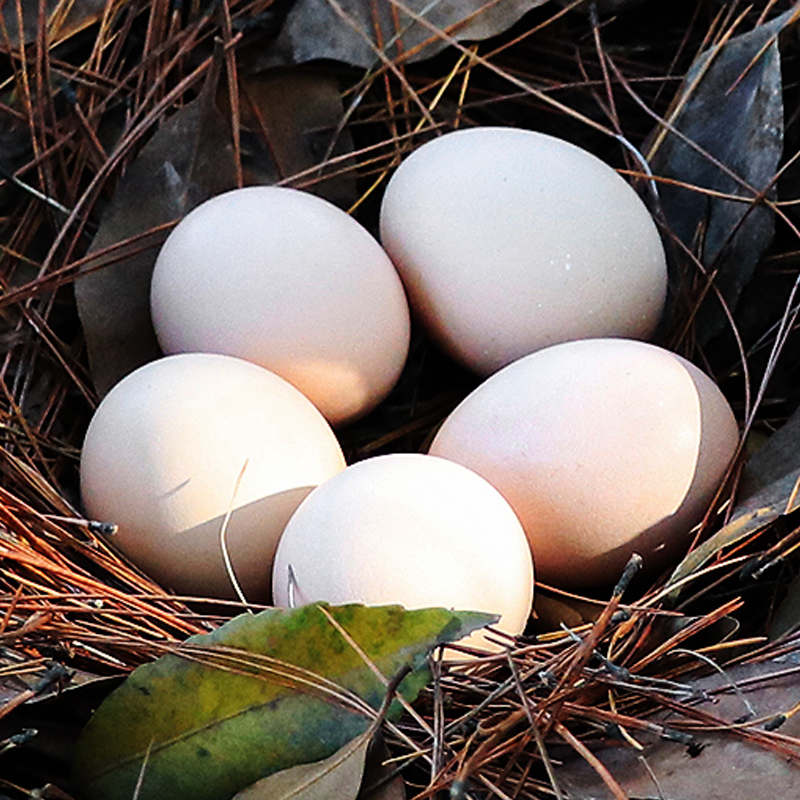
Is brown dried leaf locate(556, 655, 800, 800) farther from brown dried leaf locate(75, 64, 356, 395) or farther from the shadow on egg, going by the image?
brown dried leaf locate(75, 64, 356, 395)

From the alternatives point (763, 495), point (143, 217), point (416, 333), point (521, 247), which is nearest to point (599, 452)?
point (763, 495)

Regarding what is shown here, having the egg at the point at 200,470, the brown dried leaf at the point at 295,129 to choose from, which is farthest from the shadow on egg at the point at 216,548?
the brown dried leaf at the point at 295,129

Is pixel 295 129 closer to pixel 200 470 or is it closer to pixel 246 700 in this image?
pixel 200 470

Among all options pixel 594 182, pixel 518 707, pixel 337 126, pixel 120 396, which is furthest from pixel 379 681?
pixel 337 126

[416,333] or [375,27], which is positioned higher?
[375,27]

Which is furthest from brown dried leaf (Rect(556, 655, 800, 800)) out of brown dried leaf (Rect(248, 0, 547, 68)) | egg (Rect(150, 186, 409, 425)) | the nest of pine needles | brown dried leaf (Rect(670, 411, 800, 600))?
brown dried leaf (Rect(248, 0, 547, 68))

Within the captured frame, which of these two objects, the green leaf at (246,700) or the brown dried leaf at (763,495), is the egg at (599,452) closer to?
the brown dried leaf at (763,495)

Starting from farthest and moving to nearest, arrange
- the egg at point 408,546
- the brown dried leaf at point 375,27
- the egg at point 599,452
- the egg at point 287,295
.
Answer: the brown dried leaf at point 375,27 < the egg at point 287,295 < the egg at point 599,452 < the egg at point 408,546
